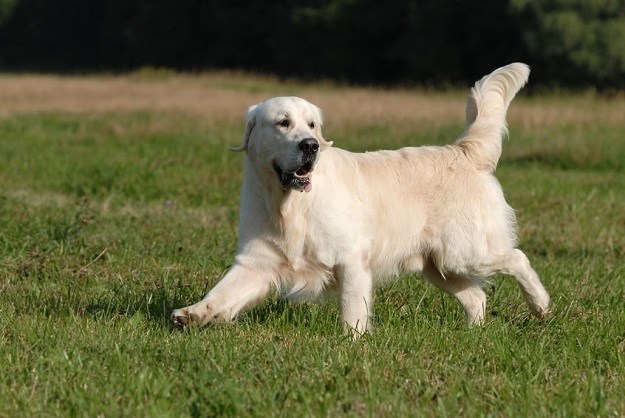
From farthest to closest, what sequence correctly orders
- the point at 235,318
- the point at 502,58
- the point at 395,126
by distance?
the point at 502,58, the point at 395,126, the point at 235,318

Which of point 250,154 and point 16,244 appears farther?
point 16,244

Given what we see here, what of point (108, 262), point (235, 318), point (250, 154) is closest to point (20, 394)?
point (235, 318)

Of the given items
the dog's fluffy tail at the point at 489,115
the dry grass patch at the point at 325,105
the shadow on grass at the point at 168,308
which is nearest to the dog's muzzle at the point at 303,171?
the shadow on grass at the point at 168,308

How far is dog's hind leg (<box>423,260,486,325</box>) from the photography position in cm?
628

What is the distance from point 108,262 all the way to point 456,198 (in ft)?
8.37

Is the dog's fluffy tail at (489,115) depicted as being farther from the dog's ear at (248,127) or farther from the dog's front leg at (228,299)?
the dog's front leg at (228,299)

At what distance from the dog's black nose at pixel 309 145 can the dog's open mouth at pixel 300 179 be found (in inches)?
2.5

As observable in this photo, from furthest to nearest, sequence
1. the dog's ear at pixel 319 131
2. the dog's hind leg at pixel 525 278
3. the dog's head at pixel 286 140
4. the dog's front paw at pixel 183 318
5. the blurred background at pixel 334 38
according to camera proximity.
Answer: the blurred background at pixel 334 38, the dog's hind leg at pixel 525 278, the dog's ear at pixel 319 131, the dog's head at pixel 286 140, the dog's front paw at pixel 183 318

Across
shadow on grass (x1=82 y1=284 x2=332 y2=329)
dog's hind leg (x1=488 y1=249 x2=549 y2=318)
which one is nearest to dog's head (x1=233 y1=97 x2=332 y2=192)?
shadow on grass (x1=82 y1=284 x2=332 y2=329)

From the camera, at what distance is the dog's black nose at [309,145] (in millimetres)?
5301

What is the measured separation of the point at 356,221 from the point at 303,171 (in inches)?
17.3

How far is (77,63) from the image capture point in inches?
3135

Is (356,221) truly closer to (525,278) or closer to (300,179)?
(300,179)

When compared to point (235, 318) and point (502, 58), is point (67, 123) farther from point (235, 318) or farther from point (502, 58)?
point (502, 58)
